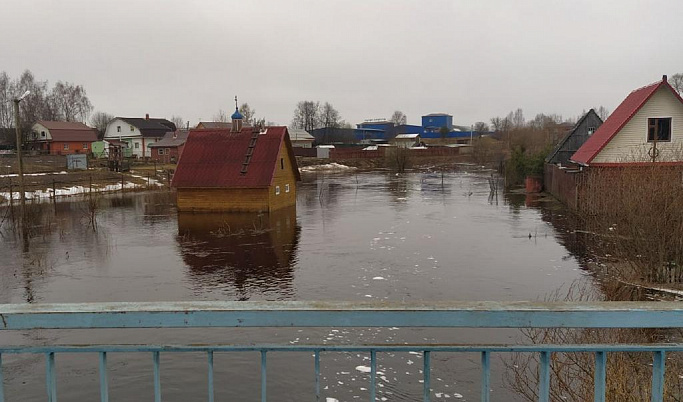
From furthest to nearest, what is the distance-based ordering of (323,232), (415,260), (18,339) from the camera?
(323,232) → (415,260) → (18,339)

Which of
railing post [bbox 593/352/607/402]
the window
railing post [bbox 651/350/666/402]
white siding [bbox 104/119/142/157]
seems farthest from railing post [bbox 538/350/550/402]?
white siding [bbox 104/119/142/157]

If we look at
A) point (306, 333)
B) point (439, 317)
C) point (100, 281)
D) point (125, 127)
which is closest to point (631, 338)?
point (306, 333)

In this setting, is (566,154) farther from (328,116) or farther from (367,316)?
(328,116)

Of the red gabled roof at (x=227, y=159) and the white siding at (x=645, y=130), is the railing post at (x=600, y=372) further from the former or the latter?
the red gabled roof at (x=227, y=159)

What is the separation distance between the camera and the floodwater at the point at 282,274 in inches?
346

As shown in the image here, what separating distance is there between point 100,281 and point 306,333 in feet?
25.3

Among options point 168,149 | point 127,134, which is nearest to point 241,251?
point 168,149

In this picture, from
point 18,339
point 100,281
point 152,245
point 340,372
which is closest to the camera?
point 340,372

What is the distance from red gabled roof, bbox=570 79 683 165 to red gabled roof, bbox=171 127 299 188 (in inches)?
643

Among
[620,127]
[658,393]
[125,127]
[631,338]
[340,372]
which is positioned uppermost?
[125,127]

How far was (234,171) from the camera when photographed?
2859 cm

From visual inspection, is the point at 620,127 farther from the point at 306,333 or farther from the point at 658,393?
the point at 658,393

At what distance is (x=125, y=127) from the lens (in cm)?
7400

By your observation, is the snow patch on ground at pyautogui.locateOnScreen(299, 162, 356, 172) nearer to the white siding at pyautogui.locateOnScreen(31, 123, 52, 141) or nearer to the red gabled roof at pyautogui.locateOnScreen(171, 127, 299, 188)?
the white siding at pyautogui.locateOnScreen(31, 123, 52, 141)
